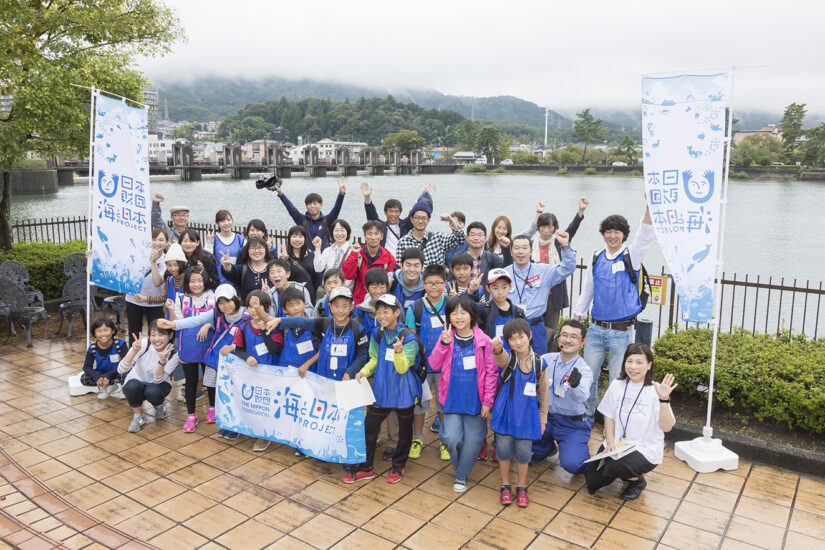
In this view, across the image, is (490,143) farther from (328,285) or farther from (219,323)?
(219,323)

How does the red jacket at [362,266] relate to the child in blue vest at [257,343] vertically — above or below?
above

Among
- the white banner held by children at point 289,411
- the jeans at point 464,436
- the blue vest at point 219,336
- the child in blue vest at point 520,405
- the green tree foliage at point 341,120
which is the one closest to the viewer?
the child in blue vest at point 520,405

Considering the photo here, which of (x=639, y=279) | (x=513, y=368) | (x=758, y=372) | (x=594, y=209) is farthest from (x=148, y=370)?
(x=594, y=209)

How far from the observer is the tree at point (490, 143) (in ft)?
231

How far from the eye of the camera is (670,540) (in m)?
3.82

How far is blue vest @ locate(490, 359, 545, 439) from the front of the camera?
4.20 metres

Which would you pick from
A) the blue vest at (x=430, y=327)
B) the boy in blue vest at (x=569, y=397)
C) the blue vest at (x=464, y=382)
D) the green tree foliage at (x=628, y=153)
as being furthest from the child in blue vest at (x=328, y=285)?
the green tree foliage at (x=628, y=153)

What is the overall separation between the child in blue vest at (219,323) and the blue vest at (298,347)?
542mm

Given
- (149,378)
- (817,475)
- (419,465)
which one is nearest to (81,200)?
(149,378)

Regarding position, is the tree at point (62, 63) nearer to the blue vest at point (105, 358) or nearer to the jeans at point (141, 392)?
the blue vest at point (105, 358)

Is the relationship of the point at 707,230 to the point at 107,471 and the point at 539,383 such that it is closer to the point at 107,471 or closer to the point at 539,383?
the point at 539,383

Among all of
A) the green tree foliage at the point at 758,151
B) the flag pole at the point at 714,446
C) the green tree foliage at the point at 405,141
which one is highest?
the green tree foliage at the point at 405,141

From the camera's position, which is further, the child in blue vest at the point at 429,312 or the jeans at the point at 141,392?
the jeans at the point at 141,392

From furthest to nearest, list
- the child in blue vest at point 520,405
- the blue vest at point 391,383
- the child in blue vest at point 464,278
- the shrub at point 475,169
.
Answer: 1. the shrub at point 475,169
2. the child in blue vest at point 464,278
3. the blue vest at point 391,383
4. the child in blue vest at point 520,405
